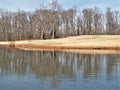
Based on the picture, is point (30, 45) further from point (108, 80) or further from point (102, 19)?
point (102, 19)

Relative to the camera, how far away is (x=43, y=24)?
104 meters

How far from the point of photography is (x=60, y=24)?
114m

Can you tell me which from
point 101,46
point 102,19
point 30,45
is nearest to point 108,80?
point 101,46

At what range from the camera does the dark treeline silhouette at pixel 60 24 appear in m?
112

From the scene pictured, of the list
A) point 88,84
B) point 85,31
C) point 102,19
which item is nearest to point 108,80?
point 88,84

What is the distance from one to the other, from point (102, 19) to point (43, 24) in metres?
27.8

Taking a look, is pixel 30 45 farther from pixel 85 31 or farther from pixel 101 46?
pixel 85 31

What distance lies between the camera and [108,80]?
15.9 m

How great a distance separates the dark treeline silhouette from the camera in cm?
11152

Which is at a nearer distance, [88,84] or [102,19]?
[88,84]

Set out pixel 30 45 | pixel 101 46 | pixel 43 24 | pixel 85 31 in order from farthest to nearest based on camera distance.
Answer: pixel 85 31
pixel 43 24
pixel 30 45
pixel 101 46

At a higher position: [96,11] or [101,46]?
[96,11]

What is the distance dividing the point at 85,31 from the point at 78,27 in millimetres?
3188

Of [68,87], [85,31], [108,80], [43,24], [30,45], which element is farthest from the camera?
[85,31]
